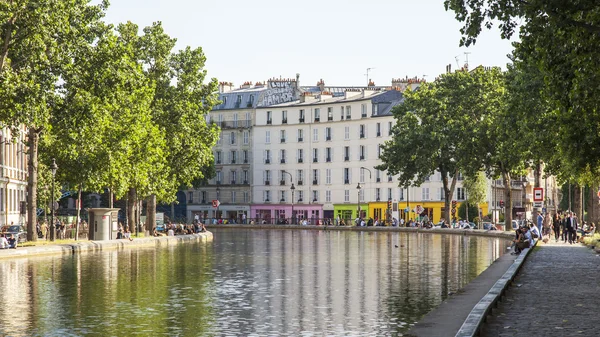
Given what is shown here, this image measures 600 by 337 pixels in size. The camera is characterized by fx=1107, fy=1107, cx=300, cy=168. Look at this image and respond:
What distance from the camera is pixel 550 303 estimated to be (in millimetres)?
21375

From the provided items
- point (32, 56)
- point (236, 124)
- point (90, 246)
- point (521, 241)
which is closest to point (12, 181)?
point (90, 246)

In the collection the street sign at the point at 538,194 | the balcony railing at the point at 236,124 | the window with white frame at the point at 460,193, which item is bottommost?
the street sign at the point at 538,194

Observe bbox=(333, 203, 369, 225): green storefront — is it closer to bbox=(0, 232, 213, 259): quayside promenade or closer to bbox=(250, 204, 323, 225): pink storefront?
bbox=(250, 204, 323, 225): pink storefront

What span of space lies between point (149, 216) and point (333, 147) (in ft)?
222

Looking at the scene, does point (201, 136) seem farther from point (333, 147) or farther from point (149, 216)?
point (333, 147)

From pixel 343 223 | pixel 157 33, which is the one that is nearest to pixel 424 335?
pixel 157 33

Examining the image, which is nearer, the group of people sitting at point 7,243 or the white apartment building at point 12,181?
the group of people sitting at point 7,243

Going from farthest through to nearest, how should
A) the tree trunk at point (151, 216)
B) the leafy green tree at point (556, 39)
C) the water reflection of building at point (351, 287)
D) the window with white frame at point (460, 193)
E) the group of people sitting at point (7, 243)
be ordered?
the window with white frame at point (460, 193), the tree trunk at point (151, 216), the group of people sitting at point (7, 243), the leafy green tree at point (556, 39), the water reflection of building at point (351, 287)

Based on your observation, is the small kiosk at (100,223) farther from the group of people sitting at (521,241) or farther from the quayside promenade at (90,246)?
the group of people sitting at (521,241)

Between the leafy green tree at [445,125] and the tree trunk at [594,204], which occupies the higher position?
the leafy green tree at [445,125]

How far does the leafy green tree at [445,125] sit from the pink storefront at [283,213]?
3881 centimetres

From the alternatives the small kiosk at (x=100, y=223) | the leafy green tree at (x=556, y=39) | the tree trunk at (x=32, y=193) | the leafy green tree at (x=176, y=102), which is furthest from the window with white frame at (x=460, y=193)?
the leafy green tree at (x=556, y=39)

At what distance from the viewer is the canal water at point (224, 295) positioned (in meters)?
18.5

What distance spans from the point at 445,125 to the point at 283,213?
5776cm
